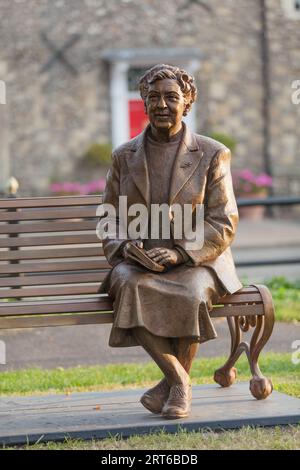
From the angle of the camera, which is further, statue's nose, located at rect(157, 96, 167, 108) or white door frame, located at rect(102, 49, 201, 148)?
white door frame, located at rect(102, 49, 201, 148)

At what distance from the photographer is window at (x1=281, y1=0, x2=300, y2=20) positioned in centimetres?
2272

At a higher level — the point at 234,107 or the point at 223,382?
the point at 234,107

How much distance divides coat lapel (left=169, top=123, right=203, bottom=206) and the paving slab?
1029 millimetres

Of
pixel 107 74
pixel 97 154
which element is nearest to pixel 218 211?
pixel 97 154

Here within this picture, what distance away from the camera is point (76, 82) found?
72.4ft

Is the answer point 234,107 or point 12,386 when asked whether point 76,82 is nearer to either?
point 234,107

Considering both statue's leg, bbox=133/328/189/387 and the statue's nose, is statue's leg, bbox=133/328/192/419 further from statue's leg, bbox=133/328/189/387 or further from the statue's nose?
the statue's nose

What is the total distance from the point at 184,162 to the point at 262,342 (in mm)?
976

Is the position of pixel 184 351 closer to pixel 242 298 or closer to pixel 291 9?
pixel 242 298

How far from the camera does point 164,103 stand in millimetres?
4902

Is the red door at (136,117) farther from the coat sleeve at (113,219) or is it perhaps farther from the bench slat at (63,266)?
the coat sleeve at (113,219)

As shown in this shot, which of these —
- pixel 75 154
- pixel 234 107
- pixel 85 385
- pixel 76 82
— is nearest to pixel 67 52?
pixel 76 82

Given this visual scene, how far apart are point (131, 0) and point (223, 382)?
17.7 m

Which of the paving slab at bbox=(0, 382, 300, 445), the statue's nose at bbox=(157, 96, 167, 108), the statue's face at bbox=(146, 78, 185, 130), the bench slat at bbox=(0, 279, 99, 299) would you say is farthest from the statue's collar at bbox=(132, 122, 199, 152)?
the paving slab at bbox=(0, 382, 300, 445)
